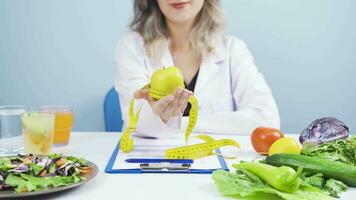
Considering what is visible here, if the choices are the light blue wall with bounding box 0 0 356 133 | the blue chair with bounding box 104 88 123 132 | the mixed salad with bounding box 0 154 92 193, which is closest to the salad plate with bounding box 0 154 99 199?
the mixed salad with bounding box 0 154 92 193

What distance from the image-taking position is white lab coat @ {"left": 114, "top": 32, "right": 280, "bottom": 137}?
1770 millimetres

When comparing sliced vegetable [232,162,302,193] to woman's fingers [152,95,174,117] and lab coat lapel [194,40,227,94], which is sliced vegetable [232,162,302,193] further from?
lab coat lapel [194,40,227,94]

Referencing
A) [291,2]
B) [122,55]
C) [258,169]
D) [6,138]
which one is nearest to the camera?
[258,169]

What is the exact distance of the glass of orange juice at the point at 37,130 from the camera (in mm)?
1253

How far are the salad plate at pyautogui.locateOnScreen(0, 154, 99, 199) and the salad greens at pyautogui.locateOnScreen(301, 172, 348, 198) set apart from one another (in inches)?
19.1

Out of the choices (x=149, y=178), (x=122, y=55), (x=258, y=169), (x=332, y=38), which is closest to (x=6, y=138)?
(x=149, y=178)

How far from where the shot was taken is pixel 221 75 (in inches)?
84.4

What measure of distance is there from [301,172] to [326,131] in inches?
13.0

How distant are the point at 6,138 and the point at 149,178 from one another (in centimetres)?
51

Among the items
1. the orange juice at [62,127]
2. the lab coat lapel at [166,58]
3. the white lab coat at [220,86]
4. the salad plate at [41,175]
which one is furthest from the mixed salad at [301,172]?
the lab coat lapel at [166,58]

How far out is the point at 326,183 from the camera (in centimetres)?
97

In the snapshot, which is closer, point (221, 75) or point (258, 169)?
point (258, 169)

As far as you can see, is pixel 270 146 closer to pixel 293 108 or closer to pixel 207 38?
pixel 207 38

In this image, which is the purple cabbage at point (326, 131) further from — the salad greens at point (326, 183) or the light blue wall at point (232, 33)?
the light blue wall at point (232, 33)
